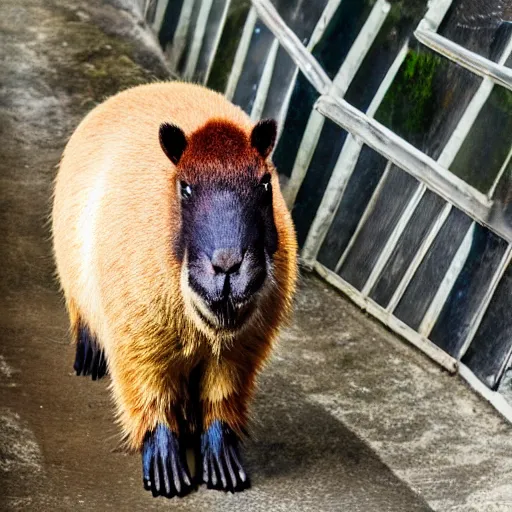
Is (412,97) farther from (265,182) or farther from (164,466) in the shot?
(164,466)

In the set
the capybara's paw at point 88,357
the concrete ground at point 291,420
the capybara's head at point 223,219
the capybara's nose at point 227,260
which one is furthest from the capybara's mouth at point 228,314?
the capybara's paw at point 88,357

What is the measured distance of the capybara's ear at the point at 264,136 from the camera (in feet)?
13.8

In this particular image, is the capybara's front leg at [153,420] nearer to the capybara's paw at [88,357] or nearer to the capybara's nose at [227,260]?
the capybara's paw at [88,357]

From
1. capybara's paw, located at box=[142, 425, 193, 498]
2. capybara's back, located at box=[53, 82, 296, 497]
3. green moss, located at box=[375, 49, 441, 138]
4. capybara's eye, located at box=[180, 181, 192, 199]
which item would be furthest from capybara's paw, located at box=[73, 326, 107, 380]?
green moss, located at box=[375, 49, 441, 138]

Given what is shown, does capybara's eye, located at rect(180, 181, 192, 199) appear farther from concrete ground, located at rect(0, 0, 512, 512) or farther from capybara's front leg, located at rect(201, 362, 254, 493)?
concrete ground, located at rect(0, 0, 512, 512)

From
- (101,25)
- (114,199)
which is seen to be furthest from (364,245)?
(101,25)

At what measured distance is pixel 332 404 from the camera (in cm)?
560

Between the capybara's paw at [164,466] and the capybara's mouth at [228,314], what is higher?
the capybara's mouth at [228,314]

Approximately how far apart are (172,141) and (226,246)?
496 mm

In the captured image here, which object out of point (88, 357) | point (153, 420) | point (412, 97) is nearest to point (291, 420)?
point (153, 420)

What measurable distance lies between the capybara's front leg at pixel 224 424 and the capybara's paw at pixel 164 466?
0.12m

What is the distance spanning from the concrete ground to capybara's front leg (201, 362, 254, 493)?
74 millimetres

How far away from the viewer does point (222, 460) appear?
4840 mm

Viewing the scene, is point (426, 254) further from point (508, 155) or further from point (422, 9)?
point (422, 9)
